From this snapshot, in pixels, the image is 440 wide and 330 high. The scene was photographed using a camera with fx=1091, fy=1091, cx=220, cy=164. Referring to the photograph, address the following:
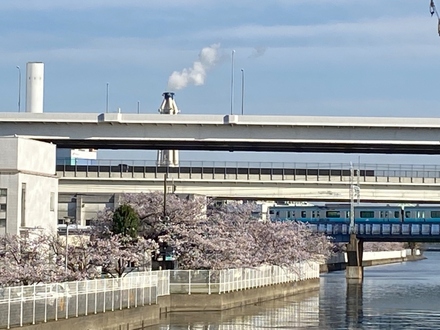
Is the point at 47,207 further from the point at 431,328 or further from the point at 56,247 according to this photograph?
the point at 431,328

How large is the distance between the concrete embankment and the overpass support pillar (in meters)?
15.1

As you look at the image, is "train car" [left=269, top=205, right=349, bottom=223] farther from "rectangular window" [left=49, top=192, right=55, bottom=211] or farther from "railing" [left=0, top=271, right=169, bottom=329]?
"railing" [left=0, top=271, right=169, bottom=329]

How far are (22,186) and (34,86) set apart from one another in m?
16.3

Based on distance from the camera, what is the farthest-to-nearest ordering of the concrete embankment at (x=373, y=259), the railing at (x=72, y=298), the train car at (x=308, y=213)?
the concrete embankment at (x=373, y=259) < the train car at (x=308, y=213) < the railing at (x=72, y=298)

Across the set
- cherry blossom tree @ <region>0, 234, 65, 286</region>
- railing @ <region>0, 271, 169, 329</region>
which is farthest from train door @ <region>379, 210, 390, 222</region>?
railing @ <region>0, 271, 169, 329</region>

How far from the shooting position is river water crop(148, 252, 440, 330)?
46438 millimetres

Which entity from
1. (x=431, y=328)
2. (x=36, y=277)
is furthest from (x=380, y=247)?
(x=36, y=277)

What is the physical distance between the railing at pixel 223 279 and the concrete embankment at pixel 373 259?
51744mm

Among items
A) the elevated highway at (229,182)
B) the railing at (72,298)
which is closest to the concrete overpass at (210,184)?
the elevated highway at (229,182)

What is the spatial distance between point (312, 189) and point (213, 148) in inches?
932

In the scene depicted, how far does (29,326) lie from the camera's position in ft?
102

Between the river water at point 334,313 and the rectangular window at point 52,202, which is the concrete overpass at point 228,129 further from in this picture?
the river water at point 334,313

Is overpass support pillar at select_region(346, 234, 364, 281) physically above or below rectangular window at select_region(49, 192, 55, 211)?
below

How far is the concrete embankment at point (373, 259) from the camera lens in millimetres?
126250
